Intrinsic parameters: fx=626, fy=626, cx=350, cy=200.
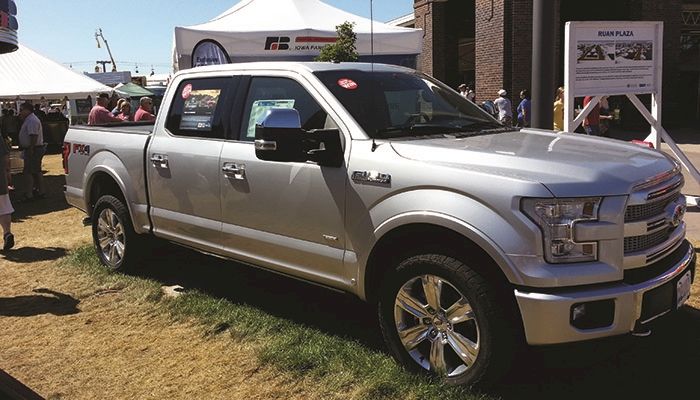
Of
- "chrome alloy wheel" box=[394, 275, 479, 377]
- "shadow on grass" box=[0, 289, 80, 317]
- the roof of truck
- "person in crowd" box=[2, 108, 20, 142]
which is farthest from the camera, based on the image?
"person in crowd" box=[2, 108, 20, 142]

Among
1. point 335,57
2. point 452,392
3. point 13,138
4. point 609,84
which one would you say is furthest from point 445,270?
point 13,138

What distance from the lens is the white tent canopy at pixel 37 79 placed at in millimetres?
17188

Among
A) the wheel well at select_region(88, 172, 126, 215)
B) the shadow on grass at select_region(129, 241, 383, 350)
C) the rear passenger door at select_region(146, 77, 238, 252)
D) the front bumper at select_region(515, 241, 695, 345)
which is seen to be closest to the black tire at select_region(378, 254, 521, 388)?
→ the front bumper at select_region(515, 241, 695, 345)

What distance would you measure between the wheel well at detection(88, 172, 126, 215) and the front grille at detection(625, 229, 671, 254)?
4.38 meters

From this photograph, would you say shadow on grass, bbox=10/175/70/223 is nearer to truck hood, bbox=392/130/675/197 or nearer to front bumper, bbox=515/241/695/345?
truck hood, bbox=392/130/675/197

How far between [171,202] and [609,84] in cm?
541

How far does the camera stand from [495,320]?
118 inches

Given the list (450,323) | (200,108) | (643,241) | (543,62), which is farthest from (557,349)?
(543,62)

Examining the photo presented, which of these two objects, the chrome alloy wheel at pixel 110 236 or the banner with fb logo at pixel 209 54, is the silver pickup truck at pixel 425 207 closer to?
the chrome alloy wheel at pixel 110 236

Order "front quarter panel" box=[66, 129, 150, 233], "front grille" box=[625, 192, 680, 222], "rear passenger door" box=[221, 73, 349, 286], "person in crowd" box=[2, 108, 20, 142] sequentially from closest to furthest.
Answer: "front grille" box=[625, 192, 680, 222] < "rear passenger door" box=[221, 73, 349, 286] < "front quarter panel" box=[66, 129, 150, 233] < "person in crowd" box=[2, 108, 20, 142]

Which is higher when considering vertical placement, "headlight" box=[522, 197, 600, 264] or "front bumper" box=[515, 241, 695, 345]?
"headlight" box=[522, 197, 600, 264]

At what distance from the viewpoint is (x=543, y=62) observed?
249 inches

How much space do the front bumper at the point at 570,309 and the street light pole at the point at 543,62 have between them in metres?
3.70

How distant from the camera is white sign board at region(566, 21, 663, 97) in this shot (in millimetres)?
7309
